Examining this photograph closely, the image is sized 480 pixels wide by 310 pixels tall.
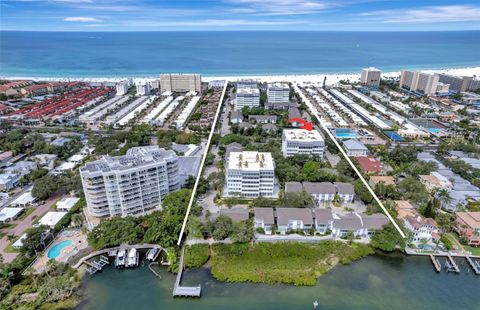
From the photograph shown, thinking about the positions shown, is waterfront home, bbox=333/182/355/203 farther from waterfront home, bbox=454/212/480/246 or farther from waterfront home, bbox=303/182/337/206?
waterfront home, bbox=454/212/480/246

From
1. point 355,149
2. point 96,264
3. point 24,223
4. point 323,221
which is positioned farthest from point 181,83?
point 323,221

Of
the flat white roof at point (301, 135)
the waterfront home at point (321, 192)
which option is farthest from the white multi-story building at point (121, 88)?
the waterfront home at point (321, 192)

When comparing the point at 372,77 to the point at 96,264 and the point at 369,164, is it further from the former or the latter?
the point at 96,264

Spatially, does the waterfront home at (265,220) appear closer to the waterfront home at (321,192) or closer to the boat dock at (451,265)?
the waterfront home at (321,192)

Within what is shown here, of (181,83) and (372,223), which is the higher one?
(181,83)

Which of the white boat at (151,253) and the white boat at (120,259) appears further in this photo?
the white boat at (151,253)
